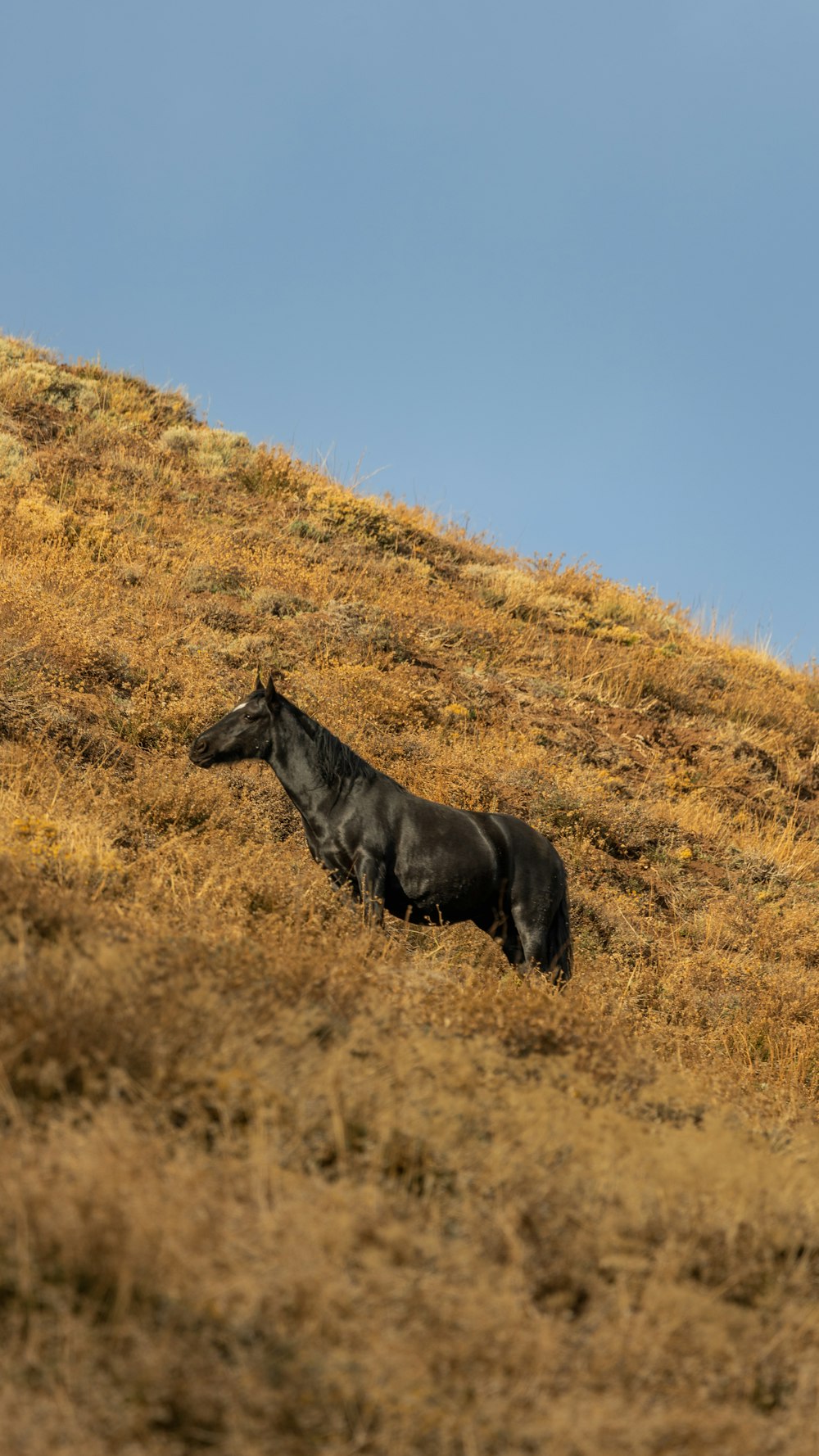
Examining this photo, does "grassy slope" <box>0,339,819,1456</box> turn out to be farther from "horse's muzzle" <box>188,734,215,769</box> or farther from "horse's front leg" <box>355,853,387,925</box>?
"horse's muzzle" <box>188,734,215,769</box>

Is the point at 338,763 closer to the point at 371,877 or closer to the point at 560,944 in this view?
the point at 371,877

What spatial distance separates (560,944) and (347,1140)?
5022mm

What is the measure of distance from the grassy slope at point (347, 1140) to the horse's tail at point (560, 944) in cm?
23

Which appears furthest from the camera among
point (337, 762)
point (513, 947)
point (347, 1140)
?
point (513, 947)

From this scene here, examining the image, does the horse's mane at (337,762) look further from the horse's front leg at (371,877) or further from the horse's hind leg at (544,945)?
the horse's hind leg at (544,945)

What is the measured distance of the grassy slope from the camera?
2867 mm

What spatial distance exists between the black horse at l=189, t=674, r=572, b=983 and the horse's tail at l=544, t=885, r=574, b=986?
0.01 meters

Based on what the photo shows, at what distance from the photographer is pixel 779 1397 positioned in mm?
3291

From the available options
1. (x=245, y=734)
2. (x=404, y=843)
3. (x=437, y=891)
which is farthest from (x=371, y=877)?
(x=245, y=734)

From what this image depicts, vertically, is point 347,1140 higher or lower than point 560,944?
lower

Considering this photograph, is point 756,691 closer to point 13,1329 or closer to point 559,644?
point 559,644

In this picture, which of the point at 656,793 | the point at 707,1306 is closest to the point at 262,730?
the point at 707,1306

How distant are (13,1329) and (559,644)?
724 inches

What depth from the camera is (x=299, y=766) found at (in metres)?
8.64
